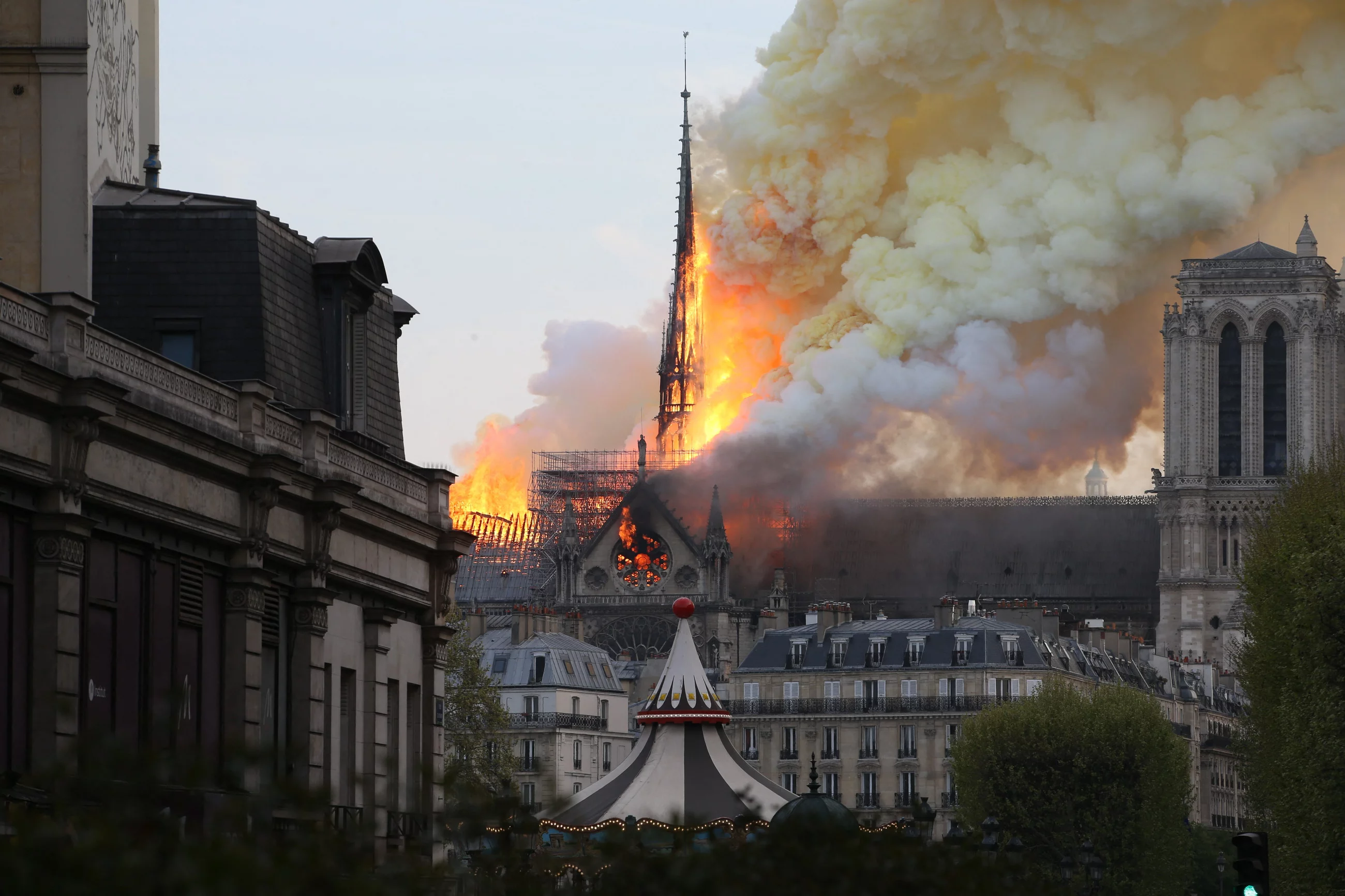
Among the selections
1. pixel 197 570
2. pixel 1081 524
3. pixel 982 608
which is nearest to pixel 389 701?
pixel 197 570

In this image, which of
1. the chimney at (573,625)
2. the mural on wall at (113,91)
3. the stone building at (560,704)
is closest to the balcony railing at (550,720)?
the stone building at (560,704)

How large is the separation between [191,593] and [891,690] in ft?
279

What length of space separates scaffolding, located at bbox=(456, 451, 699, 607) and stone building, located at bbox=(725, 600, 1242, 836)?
33877 millimetres

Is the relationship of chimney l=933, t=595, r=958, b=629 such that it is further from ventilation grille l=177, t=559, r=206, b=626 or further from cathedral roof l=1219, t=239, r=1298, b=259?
ventilation grille l=177, t=559, r=206, b=626

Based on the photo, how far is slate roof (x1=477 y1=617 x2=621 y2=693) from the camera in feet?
372

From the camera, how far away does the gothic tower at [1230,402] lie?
492ft

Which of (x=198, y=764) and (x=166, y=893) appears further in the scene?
(x=198, y=764)

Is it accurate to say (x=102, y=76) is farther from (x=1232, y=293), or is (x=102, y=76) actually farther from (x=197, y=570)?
(x=1232, y=293)

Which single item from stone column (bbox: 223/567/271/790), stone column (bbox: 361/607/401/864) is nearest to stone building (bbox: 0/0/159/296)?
stone column (bbox: 223/567/271/790)

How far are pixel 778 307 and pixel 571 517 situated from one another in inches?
619

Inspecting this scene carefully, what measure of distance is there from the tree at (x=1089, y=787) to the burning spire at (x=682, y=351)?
65739mm

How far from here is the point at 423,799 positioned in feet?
47.3

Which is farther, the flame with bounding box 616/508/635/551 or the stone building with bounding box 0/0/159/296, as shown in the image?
the flame with bounding box 616/508/635/551

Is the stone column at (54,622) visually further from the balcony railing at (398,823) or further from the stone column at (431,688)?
the stone column at (431,688)
